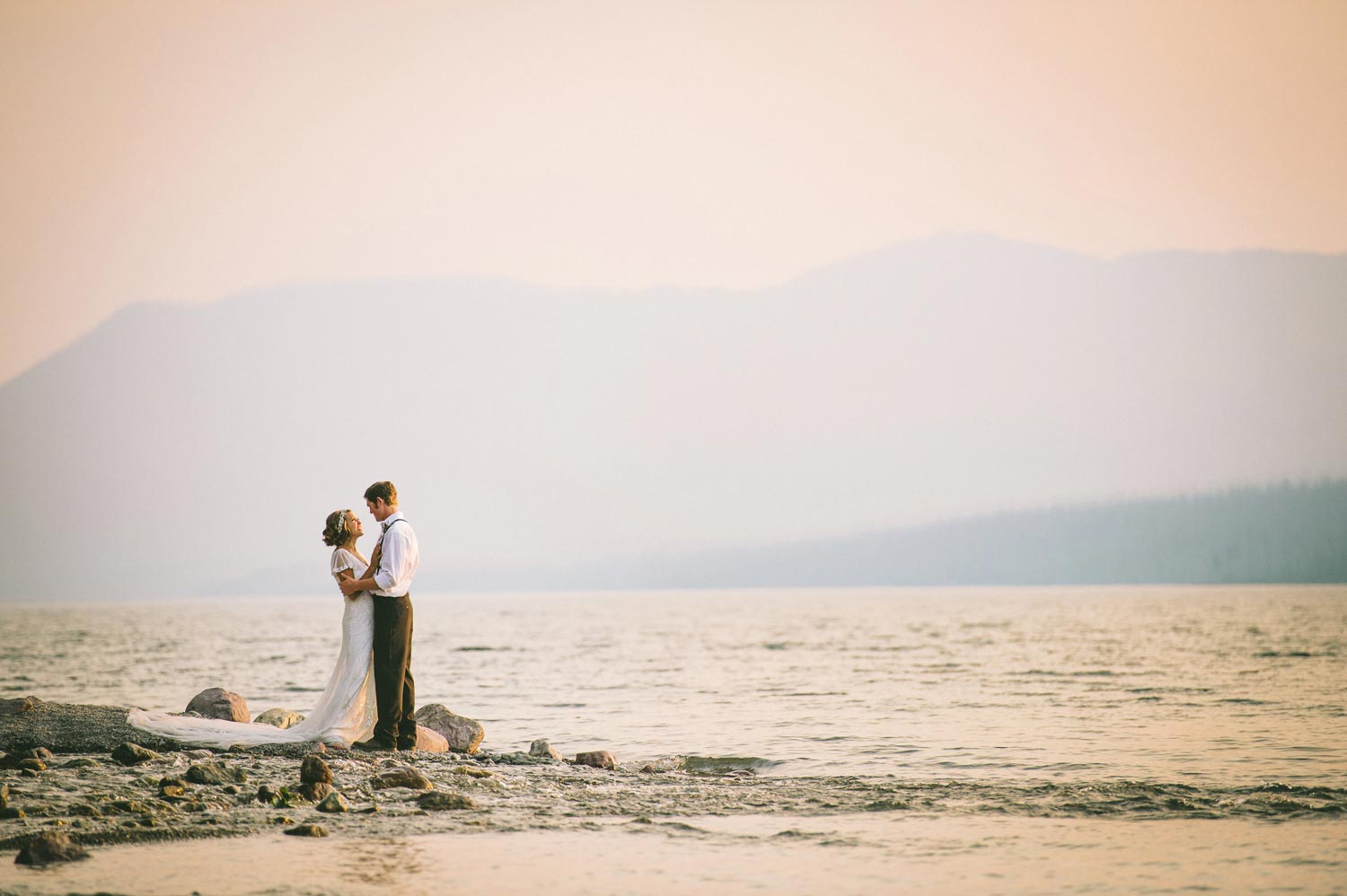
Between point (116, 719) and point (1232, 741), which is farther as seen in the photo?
point (1232, 741)

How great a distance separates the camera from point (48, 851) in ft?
28.8

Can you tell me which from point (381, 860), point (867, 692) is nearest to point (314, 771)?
point (381, 860)

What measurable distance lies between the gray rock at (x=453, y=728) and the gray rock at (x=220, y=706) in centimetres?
247

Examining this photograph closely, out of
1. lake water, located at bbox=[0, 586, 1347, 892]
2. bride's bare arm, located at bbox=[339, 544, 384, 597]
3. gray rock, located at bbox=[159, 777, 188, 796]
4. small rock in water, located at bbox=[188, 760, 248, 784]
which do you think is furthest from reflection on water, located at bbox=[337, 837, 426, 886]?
bride's bare arm, located at bbox=[339, 544, 384, 597]

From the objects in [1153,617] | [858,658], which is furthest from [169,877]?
[1153,617]

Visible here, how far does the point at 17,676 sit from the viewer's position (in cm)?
3569

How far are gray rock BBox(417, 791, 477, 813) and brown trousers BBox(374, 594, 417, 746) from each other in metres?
2.51

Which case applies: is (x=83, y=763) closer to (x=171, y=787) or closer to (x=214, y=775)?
(x=214, y=775)

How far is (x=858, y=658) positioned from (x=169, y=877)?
37.2 metres

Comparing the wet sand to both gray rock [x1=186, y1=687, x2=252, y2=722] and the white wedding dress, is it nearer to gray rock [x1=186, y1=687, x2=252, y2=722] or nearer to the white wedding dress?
the white wedding dress

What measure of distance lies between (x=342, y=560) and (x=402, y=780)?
2.93 m

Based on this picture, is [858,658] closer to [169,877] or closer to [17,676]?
[17,676]

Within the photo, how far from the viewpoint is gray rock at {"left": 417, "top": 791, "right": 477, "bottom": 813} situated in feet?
36.3

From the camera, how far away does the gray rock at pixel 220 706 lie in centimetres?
1681
